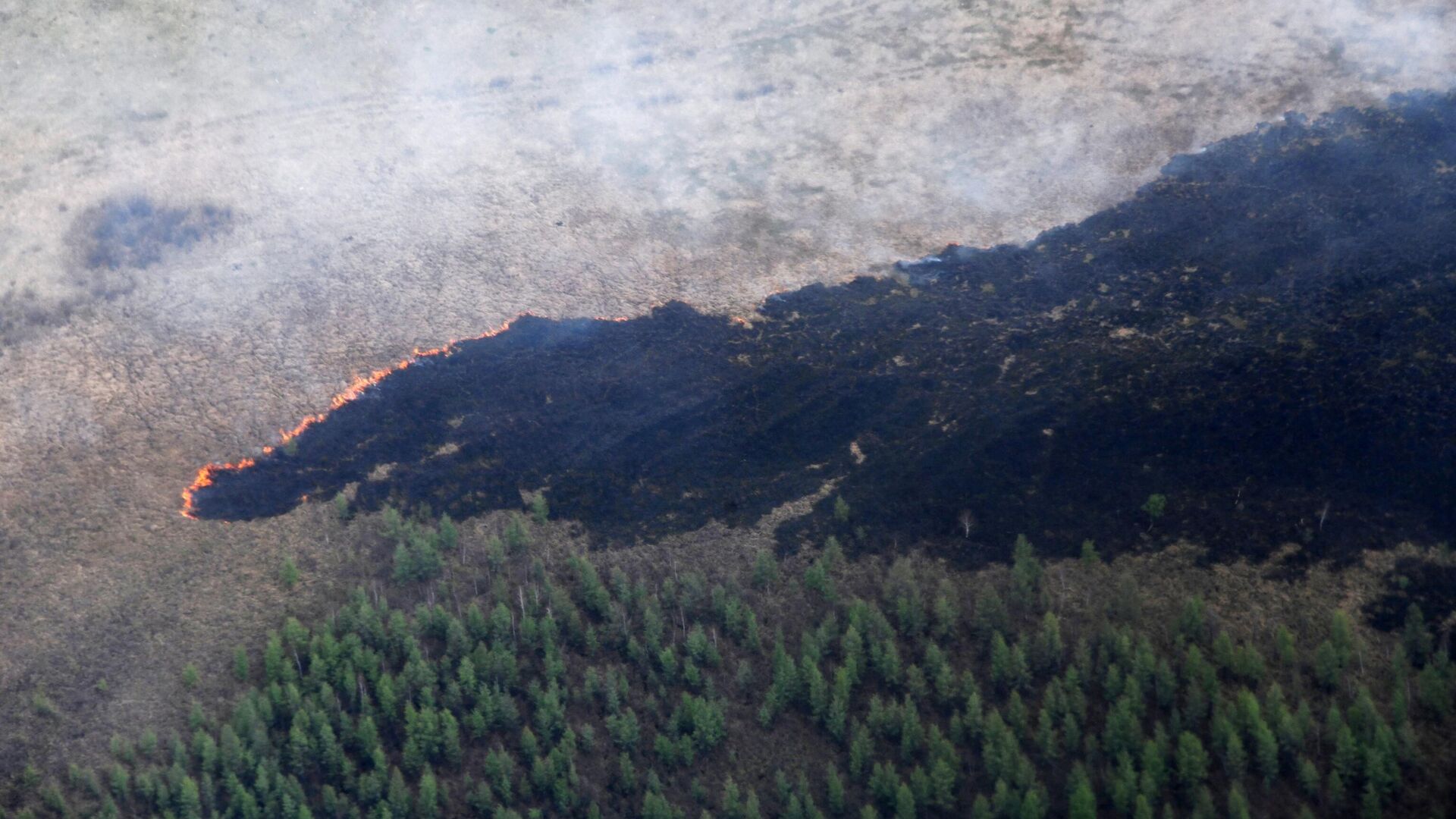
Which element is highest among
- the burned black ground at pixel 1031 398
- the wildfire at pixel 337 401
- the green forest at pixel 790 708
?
the wildfire at pixel 337 401

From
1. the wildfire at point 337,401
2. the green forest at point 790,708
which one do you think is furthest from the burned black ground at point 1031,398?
the green forest at point 790,708

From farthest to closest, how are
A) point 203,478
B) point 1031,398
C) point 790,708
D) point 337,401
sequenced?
1. point 337,401
2. point 1031,398
3. point 203,478
4. point 790,708

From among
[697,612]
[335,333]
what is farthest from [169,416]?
[697,612]

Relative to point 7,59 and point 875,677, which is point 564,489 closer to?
point 875,677

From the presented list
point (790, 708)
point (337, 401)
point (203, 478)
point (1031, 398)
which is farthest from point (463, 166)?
point (790, 708)

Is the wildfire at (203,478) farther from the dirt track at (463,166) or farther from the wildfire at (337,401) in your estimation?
the dirt track at (463,166)

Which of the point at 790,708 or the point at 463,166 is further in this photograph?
the point at 463,166

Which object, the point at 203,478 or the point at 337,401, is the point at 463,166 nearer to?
the point at 337,401
